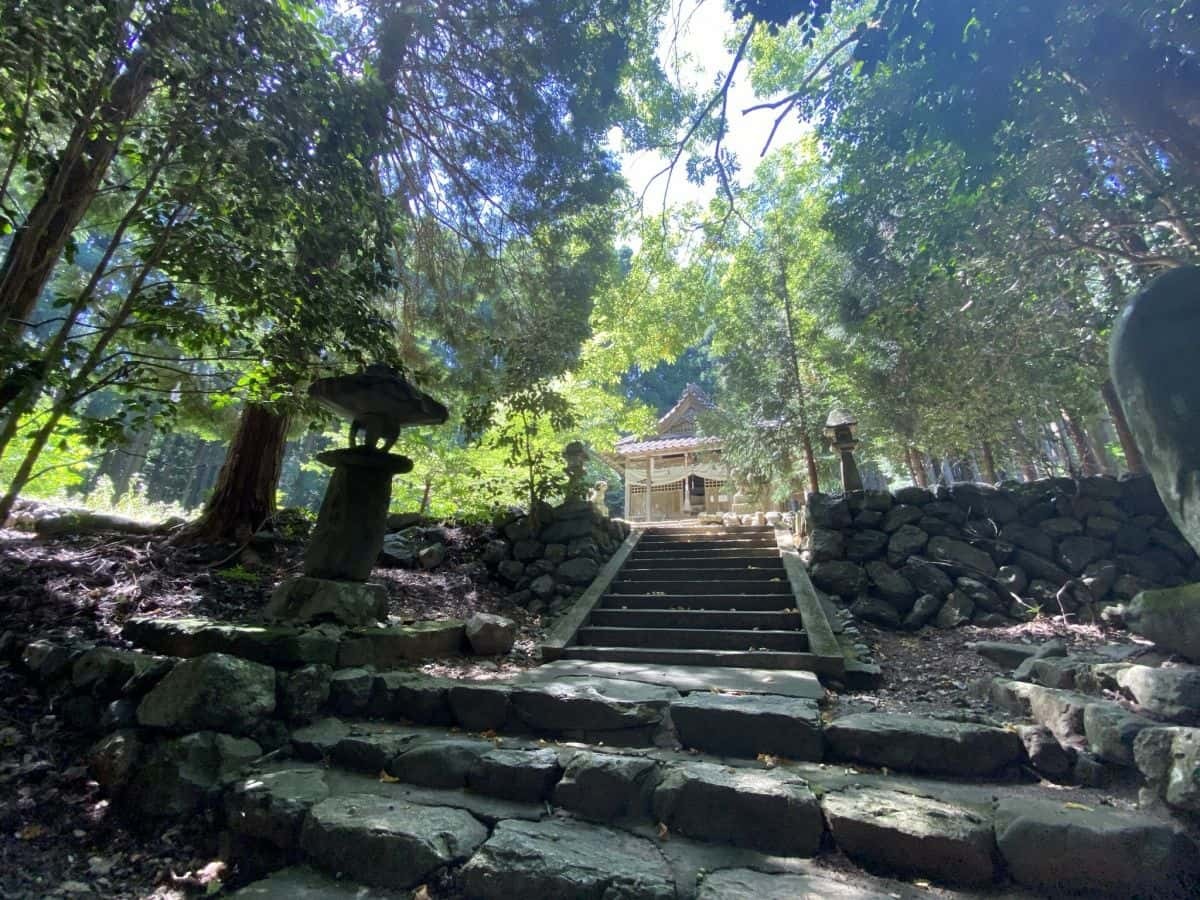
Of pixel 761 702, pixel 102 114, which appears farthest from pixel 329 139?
pixel 761 702

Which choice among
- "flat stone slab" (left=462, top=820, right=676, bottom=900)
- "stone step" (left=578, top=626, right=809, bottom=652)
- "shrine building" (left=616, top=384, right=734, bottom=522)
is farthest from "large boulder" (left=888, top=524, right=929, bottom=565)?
"shrine building" (left=616, top=384, right=734, bottom=522)

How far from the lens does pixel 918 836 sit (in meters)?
1.74

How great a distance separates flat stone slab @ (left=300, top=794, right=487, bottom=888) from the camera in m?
1.83

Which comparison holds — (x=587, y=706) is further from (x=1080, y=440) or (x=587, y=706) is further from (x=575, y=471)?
(x=1080, y=440)

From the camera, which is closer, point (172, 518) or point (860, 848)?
point (860, 848)

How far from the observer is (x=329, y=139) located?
3133mm

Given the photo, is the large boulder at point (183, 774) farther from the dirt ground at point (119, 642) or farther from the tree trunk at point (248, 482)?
the tree trunk at point (248, 482)

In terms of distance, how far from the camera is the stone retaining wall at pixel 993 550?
536cm

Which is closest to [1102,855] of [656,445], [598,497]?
[598,497]

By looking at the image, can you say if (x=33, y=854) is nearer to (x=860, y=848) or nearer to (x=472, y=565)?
(x=860, y=848)

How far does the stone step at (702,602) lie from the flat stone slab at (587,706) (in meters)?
2.69

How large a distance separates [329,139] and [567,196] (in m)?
3.12

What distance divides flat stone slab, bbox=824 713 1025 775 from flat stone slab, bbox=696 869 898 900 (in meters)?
0.80

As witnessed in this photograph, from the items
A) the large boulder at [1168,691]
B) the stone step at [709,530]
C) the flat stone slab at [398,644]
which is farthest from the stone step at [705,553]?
the large boulder at [1168,691]
